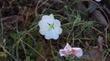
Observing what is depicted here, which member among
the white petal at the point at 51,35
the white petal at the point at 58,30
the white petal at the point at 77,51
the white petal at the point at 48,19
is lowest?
the white petal at the point at 77,51

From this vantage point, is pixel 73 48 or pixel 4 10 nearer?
pixel 73 48

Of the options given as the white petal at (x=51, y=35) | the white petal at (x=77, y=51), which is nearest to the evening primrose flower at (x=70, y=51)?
the white petal at (x=77, y=51)

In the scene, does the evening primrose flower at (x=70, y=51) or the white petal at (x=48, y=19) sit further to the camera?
the white petal at (x=48, y=19)

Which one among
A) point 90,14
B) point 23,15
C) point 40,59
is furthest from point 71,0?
point 40,59

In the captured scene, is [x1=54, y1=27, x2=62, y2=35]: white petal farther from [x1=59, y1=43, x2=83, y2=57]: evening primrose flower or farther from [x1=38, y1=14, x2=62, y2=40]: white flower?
[x1=59, y1=43, x2=83, y2=57]: evening primrose flower

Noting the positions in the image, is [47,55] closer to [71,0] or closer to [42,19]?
[42,19]

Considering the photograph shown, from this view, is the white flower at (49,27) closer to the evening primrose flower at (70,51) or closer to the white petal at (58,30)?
the white petal at (58,30)

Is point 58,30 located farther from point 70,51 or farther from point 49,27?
point 70,51
